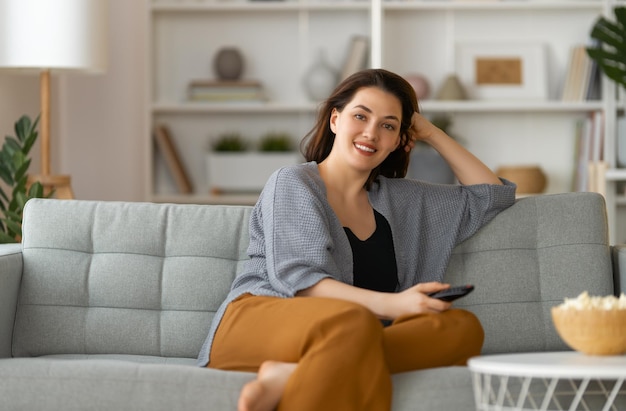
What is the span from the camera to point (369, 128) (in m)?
2.57

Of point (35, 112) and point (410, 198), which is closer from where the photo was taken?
point (410, 198)

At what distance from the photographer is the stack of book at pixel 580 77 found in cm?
511

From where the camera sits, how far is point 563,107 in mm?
5109

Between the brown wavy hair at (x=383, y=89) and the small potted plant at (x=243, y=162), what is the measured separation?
92.5 inches

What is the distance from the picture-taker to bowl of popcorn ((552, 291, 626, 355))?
194cm

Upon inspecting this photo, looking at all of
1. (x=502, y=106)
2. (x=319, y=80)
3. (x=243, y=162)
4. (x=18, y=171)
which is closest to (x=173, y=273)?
(x=18, y=171)

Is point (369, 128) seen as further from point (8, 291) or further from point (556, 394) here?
point (8, 291)

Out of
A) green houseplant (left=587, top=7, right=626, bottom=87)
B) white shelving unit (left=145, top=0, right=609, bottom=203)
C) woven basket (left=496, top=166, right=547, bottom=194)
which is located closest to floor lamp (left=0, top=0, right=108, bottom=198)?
white shelving unit (left=145, top=0, right=609, bottom=203)

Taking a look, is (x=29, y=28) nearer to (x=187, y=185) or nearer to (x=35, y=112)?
(x=35, y=112)

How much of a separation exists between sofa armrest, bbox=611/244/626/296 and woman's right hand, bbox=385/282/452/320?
0.65 m

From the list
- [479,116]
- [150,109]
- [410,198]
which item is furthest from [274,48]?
[410,198]

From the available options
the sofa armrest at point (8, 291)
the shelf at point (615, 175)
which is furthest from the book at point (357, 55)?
the sofa armrest at point (8, 291)

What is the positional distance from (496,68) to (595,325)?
348 cm

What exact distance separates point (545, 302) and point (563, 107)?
260 centimetres
